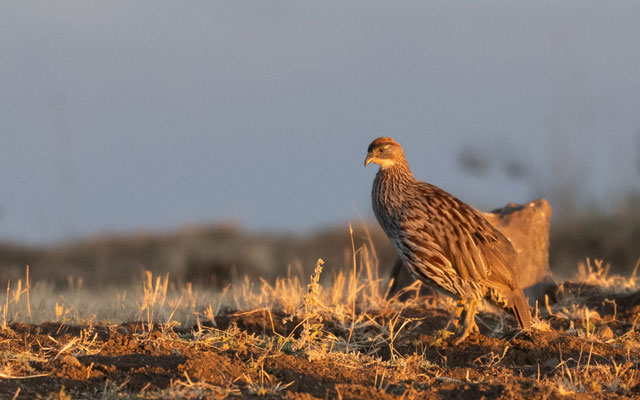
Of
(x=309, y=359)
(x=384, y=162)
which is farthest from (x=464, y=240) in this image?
(x=309, y=359)

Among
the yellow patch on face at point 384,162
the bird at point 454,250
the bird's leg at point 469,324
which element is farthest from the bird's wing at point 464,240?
the yellow patch on face at point 384,162

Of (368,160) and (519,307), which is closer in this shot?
(519,307)

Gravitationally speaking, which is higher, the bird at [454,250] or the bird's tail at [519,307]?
the bird at [454,250]

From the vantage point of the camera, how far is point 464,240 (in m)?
5.36

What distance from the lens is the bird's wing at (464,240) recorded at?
5316mm

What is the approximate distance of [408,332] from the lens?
5.61 metres

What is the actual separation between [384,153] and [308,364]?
230 centimetres

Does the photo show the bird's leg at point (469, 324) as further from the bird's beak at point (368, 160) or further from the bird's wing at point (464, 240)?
the bird's beak at point (368, 160)

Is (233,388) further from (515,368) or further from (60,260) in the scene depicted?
(60,260)

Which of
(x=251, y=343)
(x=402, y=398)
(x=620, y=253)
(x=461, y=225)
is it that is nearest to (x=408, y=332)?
(x=461, y=225)

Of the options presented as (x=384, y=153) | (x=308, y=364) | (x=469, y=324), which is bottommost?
(x=469, y=324)

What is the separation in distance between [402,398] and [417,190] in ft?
8.18

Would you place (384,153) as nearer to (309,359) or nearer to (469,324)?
(469,324)

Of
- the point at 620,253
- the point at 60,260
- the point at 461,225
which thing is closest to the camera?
the point at 461,225
